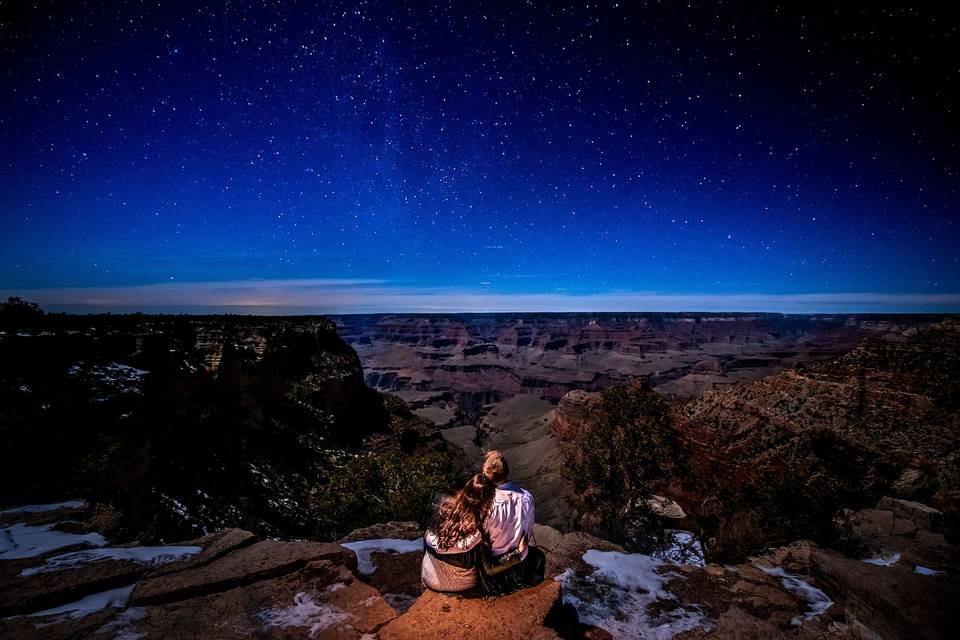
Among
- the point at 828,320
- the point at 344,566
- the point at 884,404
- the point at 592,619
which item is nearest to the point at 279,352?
the point at 344,566

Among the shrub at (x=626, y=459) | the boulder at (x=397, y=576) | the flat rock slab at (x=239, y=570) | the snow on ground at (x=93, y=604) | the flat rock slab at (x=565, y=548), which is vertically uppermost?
the snow on ground at (x=93, y=604)

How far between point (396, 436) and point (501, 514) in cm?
3458

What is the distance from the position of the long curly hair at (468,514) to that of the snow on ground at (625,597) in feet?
9.60

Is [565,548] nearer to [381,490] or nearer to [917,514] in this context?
[381,490]

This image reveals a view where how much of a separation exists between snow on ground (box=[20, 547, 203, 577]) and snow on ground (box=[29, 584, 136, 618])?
0.81 meters

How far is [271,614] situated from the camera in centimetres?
483

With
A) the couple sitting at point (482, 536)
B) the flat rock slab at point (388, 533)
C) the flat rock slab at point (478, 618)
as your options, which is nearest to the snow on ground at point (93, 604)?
the flat rock slab at point (478, 618)

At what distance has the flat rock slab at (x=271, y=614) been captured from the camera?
14.6ft

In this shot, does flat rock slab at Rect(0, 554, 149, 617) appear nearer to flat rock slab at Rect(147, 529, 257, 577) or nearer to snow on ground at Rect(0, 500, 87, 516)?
flat rock slab at Rect(147, 529, 257, 577)

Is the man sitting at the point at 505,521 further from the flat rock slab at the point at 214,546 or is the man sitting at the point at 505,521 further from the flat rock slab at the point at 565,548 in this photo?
the flat rock slab at the point at 214,546

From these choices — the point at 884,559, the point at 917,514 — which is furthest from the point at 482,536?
the point at 917,514

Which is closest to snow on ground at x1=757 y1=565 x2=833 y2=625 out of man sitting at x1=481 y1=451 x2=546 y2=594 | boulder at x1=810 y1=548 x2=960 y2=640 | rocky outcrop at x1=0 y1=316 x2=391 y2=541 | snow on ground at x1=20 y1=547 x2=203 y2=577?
boulder at x1=810 y1=548 x2=960 y2=640

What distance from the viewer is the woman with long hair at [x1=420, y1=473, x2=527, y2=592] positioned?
416cm

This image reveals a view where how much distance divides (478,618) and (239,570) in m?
3.92
